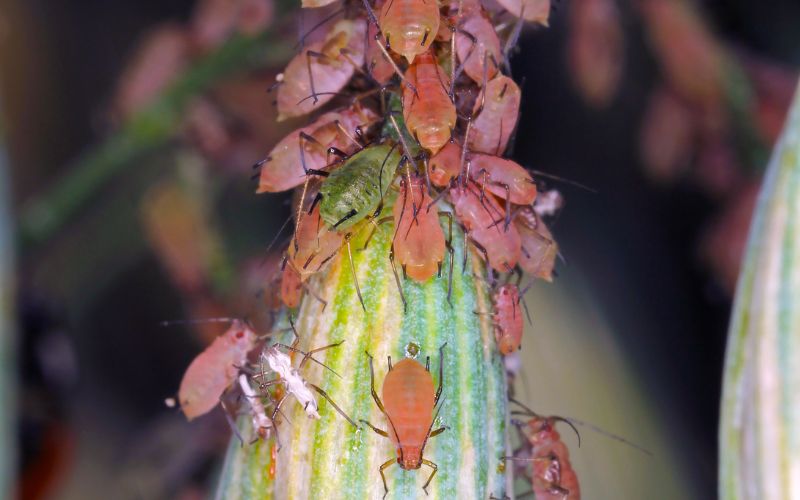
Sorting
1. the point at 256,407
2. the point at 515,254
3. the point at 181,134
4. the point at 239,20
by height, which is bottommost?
the point at 256,407

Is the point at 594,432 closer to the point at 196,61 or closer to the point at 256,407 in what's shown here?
the point at 256,407

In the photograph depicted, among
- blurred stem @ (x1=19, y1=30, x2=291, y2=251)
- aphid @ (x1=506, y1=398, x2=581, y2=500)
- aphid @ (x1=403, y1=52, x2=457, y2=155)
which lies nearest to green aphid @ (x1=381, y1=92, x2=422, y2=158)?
aphid @ (x1=403, y1=52, x2=457, y2=155)

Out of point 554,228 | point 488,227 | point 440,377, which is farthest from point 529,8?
point 554,228

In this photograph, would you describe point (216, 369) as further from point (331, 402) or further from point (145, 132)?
point (145, 132)

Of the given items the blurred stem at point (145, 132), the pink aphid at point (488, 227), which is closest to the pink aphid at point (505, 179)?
the pink aphid at point (488, 227)

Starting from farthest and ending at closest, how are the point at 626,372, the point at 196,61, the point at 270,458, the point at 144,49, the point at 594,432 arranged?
the point at 144,49 → the point at 196,61 → the point at 626,372 → the point at 594,432 → the point at 270,458

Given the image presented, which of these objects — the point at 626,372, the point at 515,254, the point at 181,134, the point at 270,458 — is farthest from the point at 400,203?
the point at 181,134

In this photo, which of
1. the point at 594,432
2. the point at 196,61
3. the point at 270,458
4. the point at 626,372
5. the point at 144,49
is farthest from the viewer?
the point at 144,49

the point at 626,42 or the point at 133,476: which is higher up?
the point at 626,42

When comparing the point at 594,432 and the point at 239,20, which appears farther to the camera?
the point at 239,20
